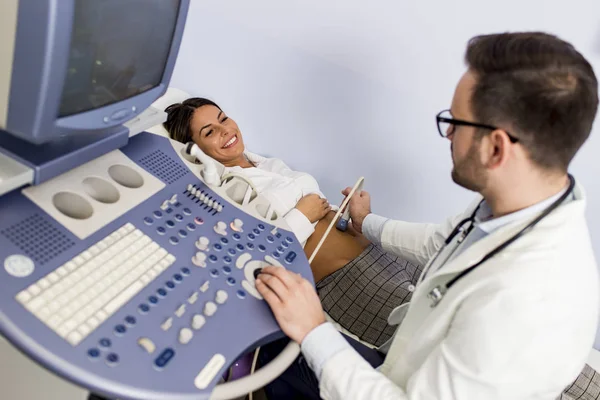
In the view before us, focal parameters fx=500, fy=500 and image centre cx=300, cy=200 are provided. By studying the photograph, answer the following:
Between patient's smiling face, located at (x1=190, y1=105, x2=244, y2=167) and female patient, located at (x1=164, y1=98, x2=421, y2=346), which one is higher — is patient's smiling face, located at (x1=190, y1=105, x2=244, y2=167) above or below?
above

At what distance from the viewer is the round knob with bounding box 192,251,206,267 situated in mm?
1004

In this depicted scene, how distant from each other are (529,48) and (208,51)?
1.24 meters

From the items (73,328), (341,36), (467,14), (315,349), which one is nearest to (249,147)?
(341,36)

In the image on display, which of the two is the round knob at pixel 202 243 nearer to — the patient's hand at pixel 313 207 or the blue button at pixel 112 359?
the blue button at pixel 112 359

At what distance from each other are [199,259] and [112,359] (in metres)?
0.27

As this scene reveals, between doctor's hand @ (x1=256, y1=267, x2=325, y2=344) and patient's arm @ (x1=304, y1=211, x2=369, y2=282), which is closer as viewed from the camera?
doctor's hand @ (x1=256, y1=267, x2=325, y2=344)

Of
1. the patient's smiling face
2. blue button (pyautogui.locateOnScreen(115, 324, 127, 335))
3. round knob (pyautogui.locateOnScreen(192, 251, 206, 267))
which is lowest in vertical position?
the patient's smiling face

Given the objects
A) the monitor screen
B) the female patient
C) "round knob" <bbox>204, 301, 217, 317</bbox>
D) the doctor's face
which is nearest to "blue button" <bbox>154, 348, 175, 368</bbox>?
"round knob" <bbox>204, 301, 217, 317</bbox>

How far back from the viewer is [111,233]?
0.97 meters

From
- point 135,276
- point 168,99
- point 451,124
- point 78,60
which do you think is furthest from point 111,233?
point 168,99

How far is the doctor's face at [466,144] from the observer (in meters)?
0.99

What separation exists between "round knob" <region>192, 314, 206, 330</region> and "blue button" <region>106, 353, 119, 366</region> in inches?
5.6

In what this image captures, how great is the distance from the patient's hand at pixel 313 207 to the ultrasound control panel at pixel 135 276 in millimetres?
498

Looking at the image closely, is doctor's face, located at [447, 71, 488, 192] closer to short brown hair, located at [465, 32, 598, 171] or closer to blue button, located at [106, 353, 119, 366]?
short brown hair, located at [465, 32, 598, 171]
